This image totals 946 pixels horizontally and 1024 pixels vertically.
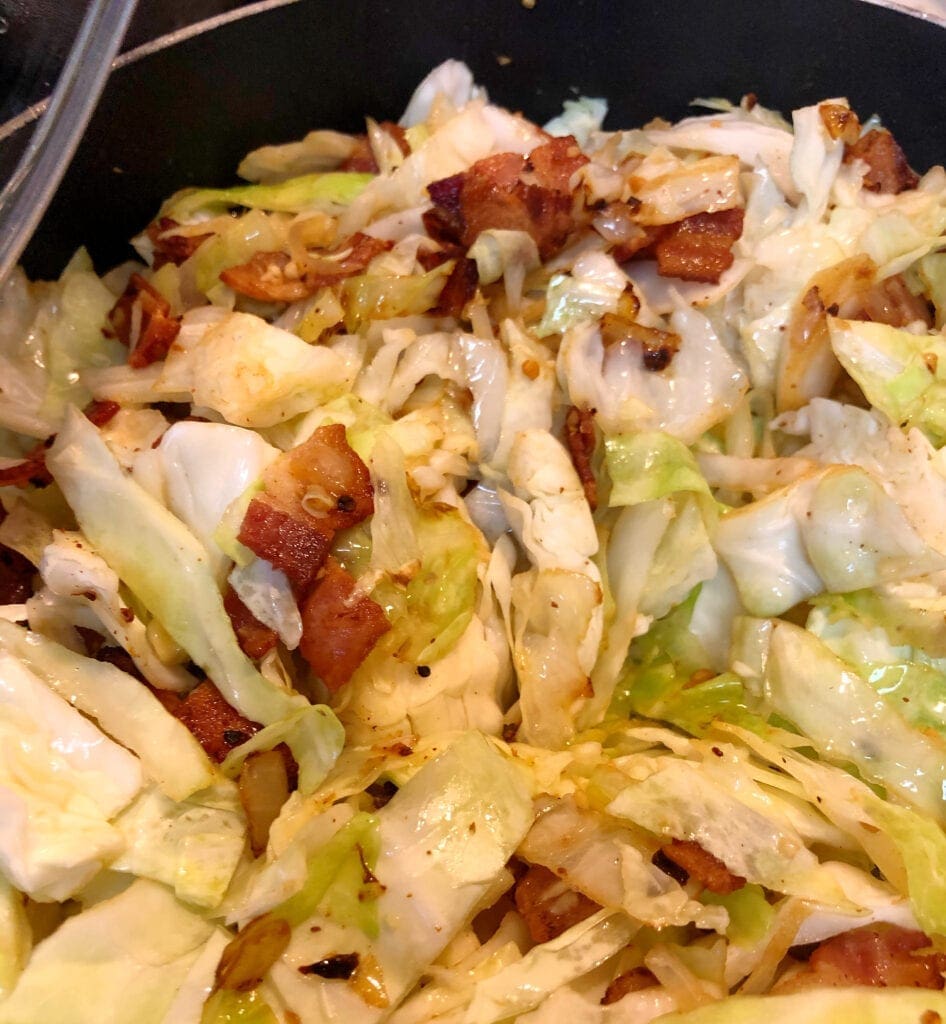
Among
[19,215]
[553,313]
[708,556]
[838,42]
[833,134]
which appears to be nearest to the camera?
[19,215]

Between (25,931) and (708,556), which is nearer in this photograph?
(25,931)

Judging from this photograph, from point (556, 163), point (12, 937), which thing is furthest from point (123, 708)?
point (556, 163)

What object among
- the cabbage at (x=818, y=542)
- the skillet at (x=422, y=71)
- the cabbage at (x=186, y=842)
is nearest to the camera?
the cabbage at (x=186, y=842)

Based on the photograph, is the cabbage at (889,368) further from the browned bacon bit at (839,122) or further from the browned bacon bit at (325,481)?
the browned bacon bit at (325,481)

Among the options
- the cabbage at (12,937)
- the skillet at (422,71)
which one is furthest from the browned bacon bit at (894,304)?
the cabbage at (12,937)

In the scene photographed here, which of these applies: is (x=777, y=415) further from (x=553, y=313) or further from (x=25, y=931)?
(x=25, y=931)

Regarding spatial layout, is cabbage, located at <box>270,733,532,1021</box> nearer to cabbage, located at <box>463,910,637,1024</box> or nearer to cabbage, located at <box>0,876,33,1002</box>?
cabbage, located at <box>463,910,637,1024</box>

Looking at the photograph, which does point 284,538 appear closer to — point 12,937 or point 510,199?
point 12,937

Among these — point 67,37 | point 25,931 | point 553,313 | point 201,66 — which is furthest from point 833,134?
point 25,931
